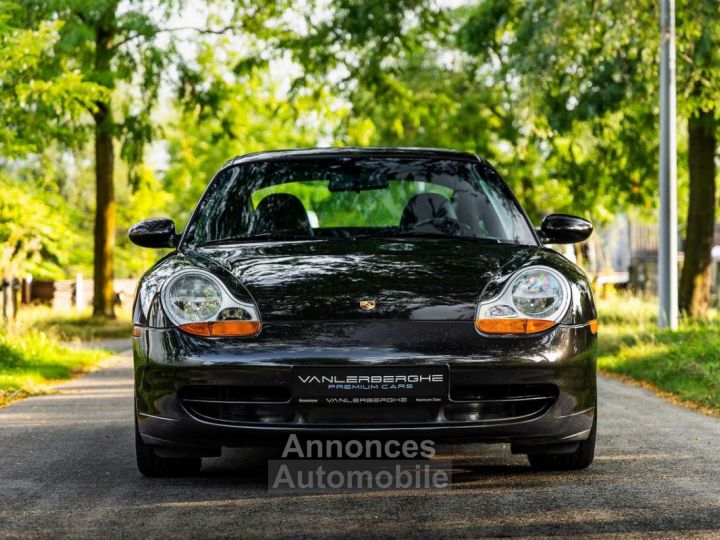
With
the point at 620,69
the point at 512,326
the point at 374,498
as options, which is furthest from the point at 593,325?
the point at 620,69

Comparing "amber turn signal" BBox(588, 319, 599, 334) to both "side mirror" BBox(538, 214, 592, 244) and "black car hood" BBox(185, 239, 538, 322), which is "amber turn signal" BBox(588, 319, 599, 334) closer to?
"black car hood" BBox(185, 239, 538, 322)

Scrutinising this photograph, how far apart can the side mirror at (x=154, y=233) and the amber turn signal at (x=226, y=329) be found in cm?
122

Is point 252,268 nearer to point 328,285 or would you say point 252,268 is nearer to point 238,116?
point 328,285

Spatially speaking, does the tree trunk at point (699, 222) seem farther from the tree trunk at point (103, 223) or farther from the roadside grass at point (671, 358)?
the tree trunk at point (103, 223)

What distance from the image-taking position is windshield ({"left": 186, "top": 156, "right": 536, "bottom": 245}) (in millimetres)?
5758

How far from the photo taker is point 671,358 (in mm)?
11227

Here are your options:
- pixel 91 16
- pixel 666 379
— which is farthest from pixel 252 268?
pixel 91 16

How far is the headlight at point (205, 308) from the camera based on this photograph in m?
4.69

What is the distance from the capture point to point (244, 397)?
4.70 m

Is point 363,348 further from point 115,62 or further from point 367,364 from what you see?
point 115,62

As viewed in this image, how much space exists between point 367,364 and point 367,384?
8cm

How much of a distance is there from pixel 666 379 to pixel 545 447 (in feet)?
18.9

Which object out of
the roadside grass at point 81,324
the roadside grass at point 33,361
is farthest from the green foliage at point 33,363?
the roadside grass at point 81,324

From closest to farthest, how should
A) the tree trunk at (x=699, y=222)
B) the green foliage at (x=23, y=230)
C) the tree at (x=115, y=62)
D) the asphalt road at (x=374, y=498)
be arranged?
the asphalt road at (x=374, y=498) → the green foliage at (x=23, y=230) → the tree trunk at (x=699, y=222) → the tree at (x=115, y=62)
